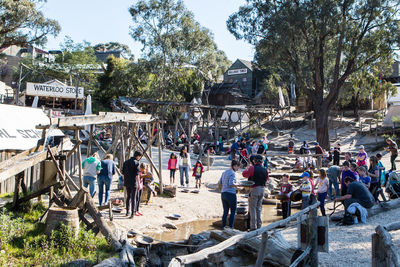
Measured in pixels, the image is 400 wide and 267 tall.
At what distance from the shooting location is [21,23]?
27031 mm

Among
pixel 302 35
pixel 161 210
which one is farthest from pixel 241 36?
pixel 161 210

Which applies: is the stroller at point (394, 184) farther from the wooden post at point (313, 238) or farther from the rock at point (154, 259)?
the rock at point (154, 259)

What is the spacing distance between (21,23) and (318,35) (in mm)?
21124

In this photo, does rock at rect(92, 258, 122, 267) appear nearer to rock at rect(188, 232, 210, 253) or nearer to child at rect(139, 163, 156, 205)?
rock at rect(188, 232, 210, 253)

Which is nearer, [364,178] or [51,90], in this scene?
[364,178]

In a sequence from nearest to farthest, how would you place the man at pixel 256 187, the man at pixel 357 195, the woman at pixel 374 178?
the man at pixel 256 187, the man at pixel 357 195, the woman at pixel 374 178

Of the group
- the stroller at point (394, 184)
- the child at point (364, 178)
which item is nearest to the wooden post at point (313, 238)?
the child at point (364, 178)

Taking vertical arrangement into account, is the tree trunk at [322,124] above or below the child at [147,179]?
above

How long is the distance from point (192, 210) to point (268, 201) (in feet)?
9.46

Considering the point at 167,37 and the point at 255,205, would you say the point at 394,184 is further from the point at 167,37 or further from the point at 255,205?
the point at 167,37

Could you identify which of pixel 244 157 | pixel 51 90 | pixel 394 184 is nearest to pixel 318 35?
pixel 244 157

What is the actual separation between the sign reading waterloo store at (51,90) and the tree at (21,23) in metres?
3.46

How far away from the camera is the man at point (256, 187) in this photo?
7.71 meters

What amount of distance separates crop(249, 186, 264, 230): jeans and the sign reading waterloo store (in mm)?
25198
